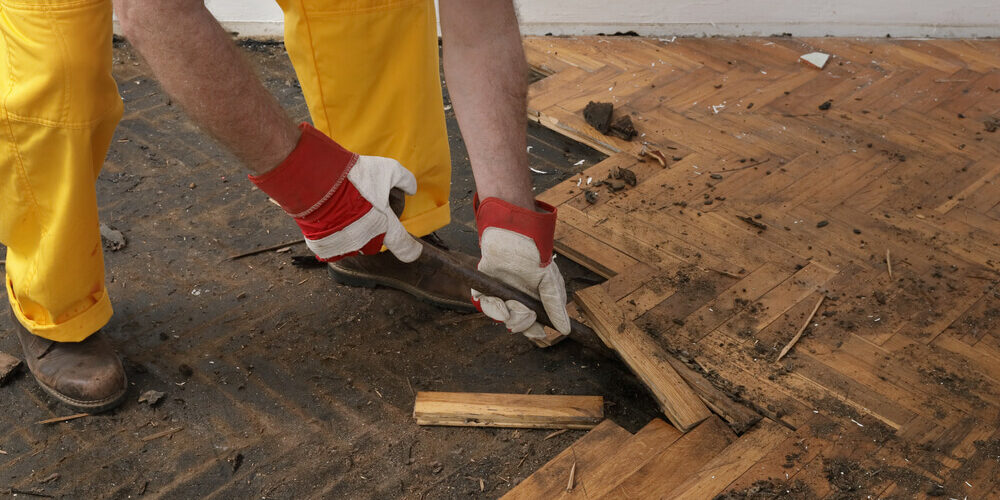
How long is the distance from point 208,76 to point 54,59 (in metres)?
0.45

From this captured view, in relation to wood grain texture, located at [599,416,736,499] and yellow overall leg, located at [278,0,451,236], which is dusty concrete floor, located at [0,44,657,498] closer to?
wood grain texture, located at [599,416,736,499]

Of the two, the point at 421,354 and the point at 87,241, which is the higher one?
the point at 87,241

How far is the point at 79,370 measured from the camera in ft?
7.20

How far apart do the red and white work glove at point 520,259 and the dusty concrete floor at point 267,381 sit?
21 centimetres

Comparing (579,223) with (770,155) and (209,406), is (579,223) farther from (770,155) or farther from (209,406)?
(209,406)

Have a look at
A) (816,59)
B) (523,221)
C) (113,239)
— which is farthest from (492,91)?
(816,59)

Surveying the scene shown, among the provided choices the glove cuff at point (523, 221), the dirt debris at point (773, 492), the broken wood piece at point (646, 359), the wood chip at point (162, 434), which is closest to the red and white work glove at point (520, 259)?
the glove cuff at point (523, 221)

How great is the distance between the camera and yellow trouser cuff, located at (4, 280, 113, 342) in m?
2.23

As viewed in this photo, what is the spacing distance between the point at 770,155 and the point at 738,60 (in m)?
0.91

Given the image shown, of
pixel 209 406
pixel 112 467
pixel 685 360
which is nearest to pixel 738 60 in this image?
pixel 685 360

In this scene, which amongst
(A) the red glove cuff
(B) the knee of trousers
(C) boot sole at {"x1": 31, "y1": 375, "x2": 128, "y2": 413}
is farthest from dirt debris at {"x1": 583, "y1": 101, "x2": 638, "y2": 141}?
(C) boot sole at {"x1": 31, "y1": 375, "x2": 128, "y2": 413}

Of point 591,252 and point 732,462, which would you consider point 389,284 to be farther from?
point 732,462

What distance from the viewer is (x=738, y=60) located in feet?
13.0

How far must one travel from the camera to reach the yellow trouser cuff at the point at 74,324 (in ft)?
7.33
